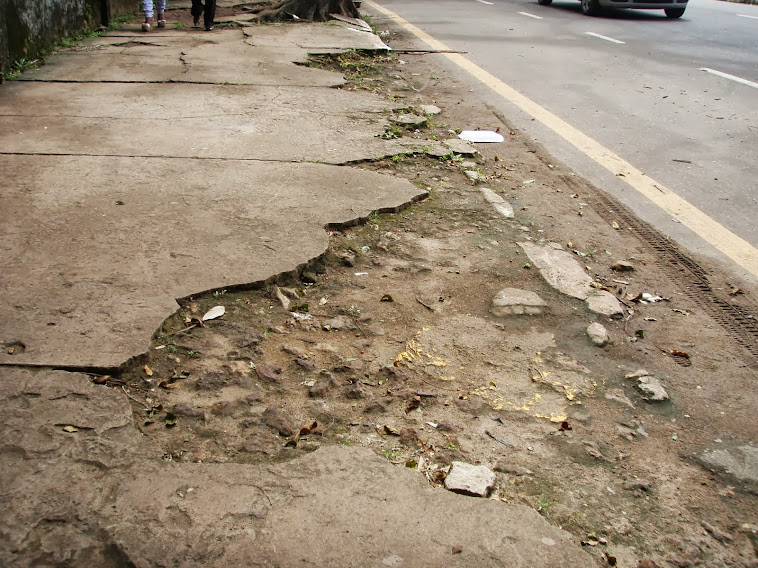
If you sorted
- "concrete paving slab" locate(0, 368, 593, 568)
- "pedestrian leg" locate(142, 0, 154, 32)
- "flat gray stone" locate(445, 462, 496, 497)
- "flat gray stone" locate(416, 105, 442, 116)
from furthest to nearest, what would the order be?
"pedestrian leg" locate(142, 0, 154, 32)
"flat gray stone" locate(416, 105, 442, 116)
"flat gray stone" locate(445, 462, 496, 497)
"concrete paving slab" locate(0, 368, 593, 568)

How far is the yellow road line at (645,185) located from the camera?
3754 mm

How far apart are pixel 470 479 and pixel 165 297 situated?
1.44 m

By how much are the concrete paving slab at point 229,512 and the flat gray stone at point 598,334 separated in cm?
108

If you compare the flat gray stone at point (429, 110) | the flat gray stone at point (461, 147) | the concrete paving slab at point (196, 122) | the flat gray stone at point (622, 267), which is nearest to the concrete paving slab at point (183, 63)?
the concrete paving slab at point (196, 122)

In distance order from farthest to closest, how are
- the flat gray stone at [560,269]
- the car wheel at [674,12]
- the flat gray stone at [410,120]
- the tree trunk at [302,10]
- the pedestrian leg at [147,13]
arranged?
the car wheel at [674,12]
the tree trunk at [302,10]
the pedestrian leg at [147,13]
the flat gray stone at [410,120]
the flat gray stone at [560,269]

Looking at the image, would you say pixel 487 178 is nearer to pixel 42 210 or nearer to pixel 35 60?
pixel 42 210

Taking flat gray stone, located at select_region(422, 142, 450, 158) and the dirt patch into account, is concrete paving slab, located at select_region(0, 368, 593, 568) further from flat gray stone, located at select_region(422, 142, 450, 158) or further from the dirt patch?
flat gray stone, located at select_region(422, 142, 450, 158)

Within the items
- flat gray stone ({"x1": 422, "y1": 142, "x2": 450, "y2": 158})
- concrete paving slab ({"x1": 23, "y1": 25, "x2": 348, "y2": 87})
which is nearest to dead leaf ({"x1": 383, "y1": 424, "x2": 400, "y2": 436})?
flat gray stone ({"x1": 422, "y1": 142, "x2": 450, "y2": 158})

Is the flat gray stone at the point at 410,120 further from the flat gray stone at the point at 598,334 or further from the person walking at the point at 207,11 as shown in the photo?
the person walking at the point at 207,11

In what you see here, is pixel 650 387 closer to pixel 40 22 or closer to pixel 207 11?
pixel 40 22

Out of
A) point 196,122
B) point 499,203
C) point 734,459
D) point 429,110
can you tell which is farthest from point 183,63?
point 734,459

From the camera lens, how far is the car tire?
42.6 feet

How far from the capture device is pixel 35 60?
708 centimetres

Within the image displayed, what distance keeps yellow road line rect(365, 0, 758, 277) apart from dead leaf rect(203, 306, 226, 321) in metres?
2.56
